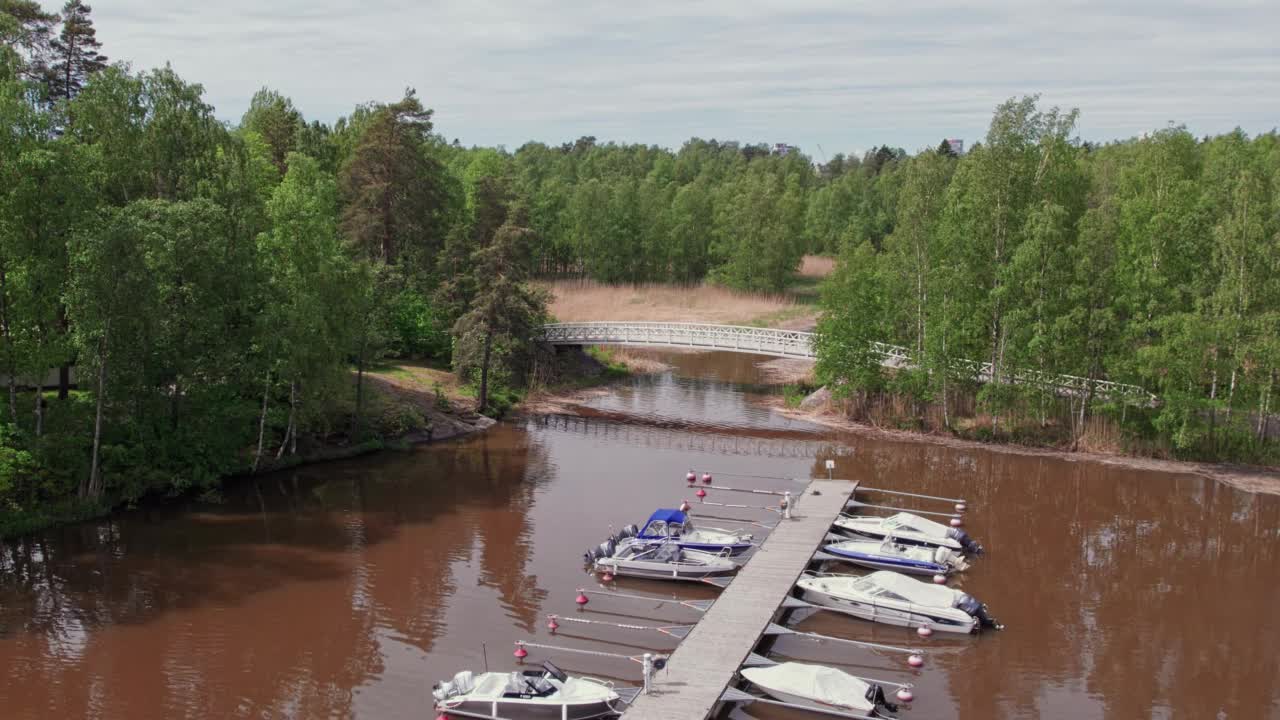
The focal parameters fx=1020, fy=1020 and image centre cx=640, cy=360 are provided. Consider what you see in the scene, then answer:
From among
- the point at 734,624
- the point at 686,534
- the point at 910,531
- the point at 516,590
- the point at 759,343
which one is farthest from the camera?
the point at 759,343

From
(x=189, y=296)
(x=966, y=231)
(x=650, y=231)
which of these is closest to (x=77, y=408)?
(x=189, y=296)

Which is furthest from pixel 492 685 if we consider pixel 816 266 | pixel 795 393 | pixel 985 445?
pixel 816 266

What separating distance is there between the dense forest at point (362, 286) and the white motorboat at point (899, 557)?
1578 cm

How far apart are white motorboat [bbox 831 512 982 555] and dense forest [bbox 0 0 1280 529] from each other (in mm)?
13830

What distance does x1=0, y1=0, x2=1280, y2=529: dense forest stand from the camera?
3322 centimetres

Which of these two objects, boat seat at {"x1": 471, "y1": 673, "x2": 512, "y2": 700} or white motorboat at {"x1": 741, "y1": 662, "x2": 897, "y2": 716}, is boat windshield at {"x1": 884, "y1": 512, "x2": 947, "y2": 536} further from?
boat seat at {"x1": 471, "y1": 673, "x2": 512, "y2": 700}

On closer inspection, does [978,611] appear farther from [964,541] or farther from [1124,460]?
[1124,460]

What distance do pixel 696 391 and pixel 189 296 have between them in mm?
31344

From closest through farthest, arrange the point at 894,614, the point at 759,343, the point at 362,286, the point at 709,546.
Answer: the point at 894,614
the point at 709,546
the point at 362,286
the point at 759,343

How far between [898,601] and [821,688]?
6.10 metres

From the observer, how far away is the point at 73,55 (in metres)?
47.4

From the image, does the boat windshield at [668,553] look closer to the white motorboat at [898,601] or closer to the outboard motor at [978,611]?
the white motorboat at [898,601]

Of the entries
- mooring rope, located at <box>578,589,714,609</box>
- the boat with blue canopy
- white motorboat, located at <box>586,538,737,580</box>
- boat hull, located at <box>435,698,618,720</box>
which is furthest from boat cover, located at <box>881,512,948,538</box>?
boat hull, located at <box>435,698,618,720</box>

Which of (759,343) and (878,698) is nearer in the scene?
(878,698)
